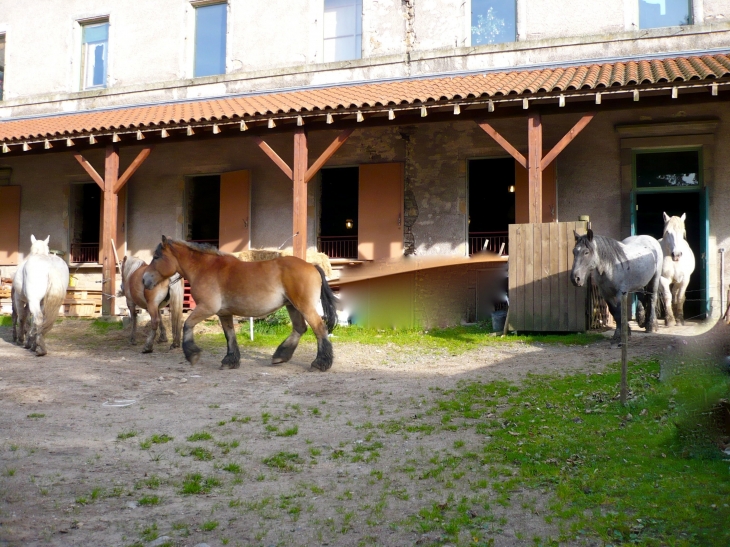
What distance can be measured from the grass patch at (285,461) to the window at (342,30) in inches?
444

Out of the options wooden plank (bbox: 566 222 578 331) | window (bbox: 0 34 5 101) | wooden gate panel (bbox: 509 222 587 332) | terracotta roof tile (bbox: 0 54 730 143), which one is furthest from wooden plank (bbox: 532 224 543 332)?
window (bbox: 0 34 5 101)

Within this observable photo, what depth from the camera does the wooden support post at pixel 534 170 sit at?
9875mm

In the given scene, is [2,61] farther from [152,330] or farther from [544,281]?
[544,281]

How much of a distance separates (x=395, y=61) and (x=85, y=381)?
30.4ft

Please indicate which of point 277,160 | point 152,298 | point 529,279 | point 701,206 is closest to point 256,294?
point 152,298

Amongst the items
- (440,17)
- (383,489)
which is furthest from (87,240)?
(383,489)

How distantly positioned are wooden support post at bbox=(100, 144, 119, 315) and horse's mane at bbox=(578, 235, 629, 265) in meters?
7.87

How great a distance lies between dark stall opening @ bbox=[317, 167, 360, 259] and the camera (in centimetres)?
1380

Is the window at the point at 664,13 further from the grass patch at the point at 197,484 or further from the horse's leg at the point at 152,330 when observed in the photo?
the grass patch at the point at 197,484

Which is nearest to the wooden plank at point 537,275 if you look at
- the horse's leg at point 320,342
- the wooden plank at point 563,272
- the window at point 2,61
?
the wooden plank at point 563,272

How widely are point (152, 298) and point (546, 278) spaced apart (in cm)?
529

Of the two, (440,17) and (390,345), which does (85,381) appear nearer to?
(390,345)

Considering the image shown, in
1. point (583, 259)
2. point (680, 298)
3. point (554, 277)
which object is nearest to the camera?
point (583, 259)

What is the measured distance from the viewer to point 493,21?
1334 cm
